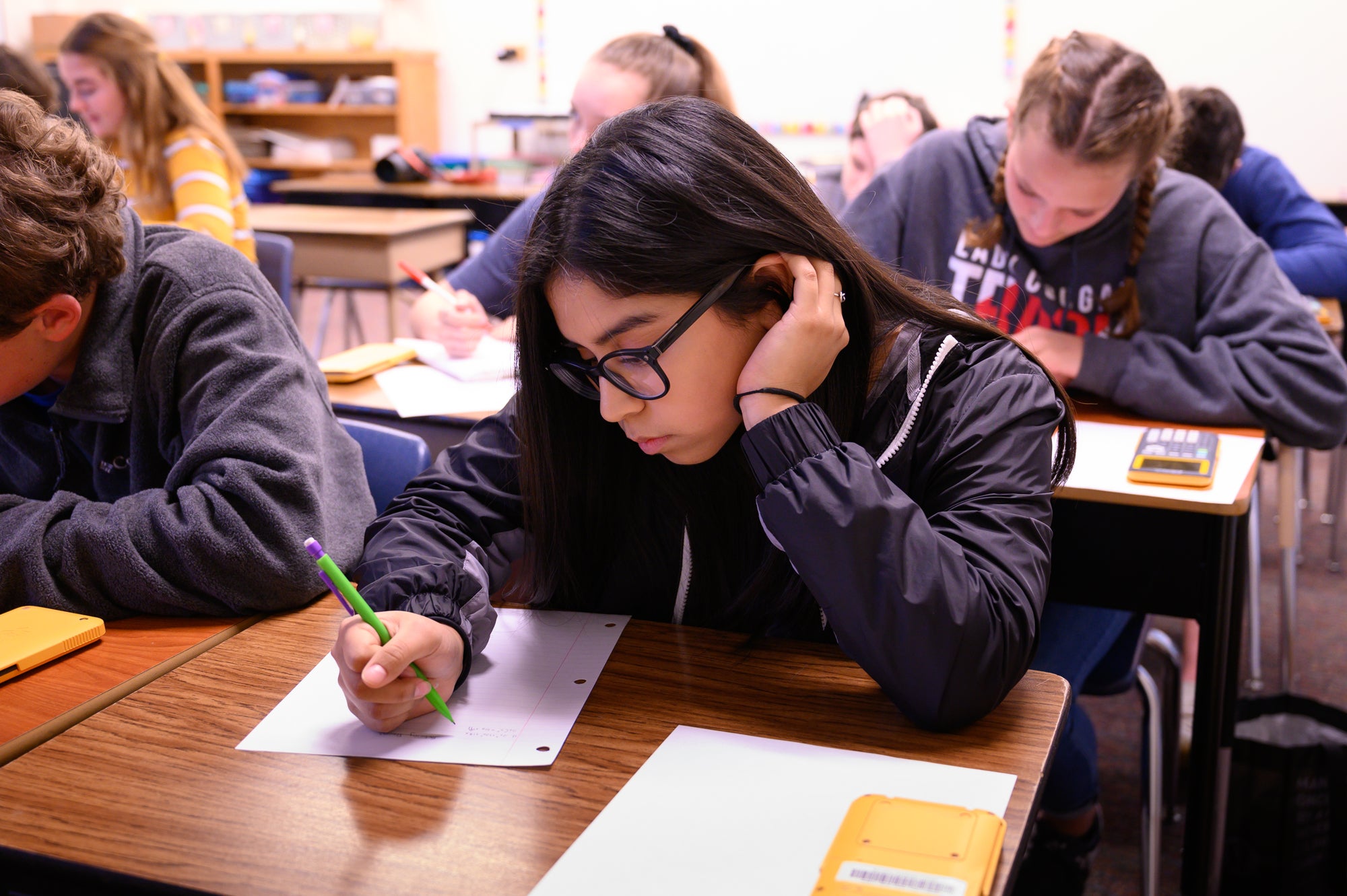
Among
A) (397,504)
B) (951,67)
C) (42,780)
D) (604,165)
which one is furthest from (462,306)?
(951,67)

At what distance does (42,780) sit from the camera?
790mm

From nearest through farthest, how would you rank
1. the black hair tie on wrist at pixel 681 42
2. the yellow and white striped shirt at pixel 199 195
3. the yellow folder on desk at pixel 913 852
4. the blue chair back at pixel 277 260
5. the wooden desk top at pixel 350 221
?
the yellow folder on desk at pixel 913 852, the black hair tie on wrist at pixel 681 42, the blue chair back at pixel 277 260, the yellow and white striped shirt at pixel 199 195, the wooden desk top at pixel 350 221

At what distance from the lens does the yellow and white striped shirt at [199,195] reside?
2.89m

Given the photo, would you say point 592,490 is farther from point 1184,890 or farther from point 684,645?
point 1184,890

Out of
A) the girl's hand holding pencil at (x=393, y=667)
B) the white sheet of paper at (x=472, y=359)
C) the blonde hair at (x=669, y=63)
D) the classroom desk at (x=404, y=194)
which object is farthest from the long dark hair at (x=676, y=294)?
the classroom desk at (x=404, y=194)

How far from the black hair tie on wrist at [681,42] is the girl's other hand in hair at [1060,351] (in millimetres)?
1098

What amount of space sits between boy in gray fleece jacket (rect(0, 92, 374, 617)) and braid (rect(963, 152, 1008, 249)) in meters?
1.26

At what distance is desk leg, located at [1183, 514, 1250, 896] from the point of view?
136 centimetres

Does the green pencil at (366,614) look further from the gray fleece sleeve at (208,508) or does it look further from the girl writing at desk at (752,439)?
the gray fleece sleeve at (208,508)

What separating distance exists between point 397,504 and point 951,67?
219 inches

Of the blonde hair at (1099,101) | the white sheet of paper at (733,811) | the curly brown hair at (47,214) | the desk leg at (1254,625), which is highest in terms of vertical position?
the blonde hair at (1099,101)

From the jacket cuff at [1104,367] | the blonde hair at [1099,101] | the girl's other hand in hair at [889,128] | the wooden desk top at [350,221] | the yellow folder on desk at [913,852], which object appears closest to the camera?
the yellow folder on desk at [913,852]

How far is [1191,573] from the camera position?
4.60 feet

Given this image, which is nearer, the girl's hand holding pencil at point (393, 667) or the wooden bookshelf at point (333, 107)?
the girl's hand holding pencil at point (393, 667)
